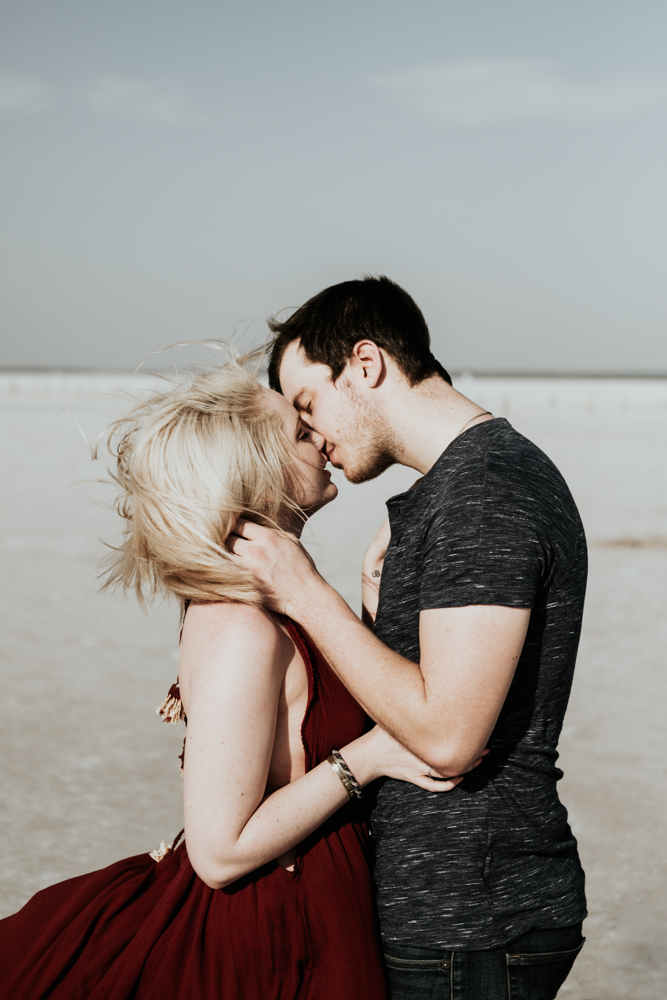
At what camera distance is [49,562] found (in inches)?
430

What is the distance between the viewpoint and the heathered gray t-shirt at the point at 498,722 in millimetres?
1951

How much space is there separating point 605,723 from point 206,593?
4970 millimetres

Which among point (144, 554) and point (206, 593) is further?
point (144, 554)

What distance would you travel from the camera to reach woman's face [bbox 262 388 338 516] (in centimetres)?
252

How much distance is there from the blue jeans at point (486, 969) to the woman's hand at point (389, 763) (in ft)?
1.22

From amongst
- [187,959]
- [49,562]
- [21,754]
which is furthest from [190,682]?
[49,562]

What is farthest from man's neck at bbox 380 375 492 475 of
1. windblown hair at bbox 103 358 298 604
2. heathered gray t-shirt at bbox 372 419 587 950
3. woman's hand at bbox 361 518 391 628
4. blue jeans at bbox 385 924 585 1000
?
blue jeans at bbox 385 924 585 1000

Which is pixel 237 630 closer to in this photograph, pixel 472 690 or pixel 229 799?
pixel 229 799

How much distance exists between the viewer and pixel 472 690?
74.7 inches

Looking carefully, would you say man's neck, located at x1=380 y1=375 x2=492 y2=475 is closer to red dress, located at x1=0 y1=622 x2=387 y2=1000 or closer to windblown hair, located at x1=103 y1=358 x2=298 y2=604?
windblown hair, located at x1=103 y1=358 x2=298 y2=604

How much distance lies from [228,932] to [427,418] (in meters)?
1.38

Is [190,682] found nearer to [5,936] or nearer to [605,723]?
A: [5,936]

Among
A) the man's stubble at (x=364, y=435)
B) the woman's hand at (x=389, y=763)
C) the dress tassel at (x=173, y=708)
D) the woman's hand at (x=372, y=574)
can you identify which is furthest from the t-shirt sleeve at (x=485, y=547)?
the woman's hand at (x=372, y=574)

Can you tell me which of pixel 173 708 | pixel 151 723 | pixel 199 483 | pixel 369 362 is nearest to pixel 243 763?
pixel 173 708
